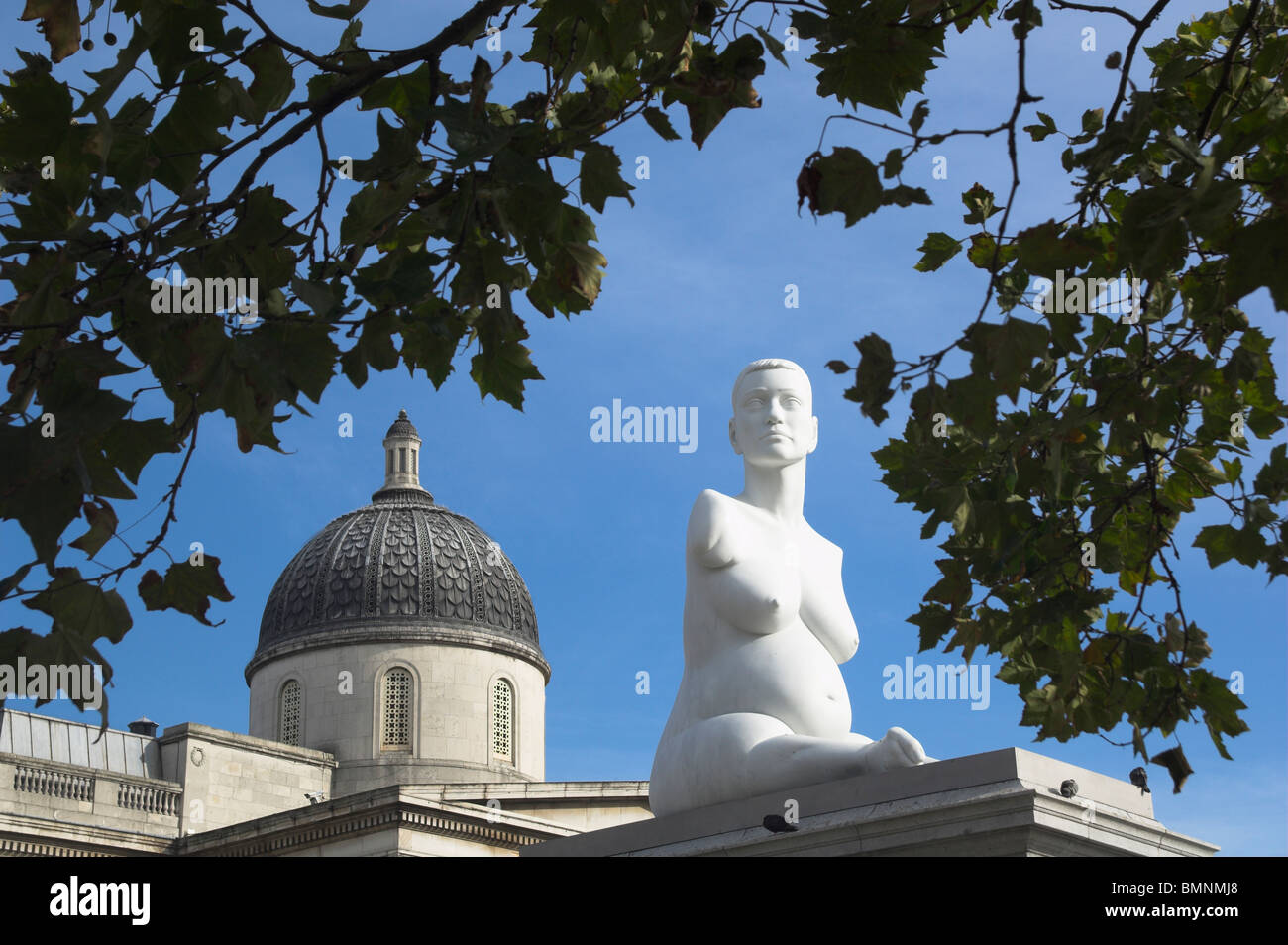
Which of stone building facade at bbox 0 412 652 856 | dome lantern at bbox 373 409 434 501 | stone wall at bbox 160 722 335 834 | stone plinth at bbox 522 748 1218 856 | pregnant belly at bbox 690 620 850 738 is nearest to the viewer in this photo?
stone plinth at bbox 522 748 1218 856

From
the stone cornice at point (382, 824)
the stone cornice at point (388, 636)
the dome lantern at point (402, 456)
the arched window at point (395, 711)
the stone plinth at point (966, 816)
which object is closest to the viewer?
the stone plinth at point (966, 816)

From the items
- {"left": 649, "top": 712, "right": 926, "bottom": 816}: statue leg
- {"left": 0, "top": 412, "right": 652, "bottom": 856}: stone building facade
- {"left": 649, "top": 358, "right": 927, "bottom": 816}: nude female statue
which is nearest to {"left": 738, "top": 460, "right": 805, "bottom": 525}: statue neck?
{"left": 649, "top": 358, "right": 927, "bottom": 816}: nude female statue

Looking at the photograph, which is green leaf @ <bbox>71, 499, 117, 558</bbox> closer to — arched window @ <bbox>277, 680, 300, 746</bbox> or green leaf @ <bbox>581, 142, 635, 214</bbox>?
green leaf @ <bbox>581, 142, 635, 214</bbox>

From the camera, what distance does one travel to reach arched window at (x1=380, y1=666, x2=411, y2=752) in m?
50.0

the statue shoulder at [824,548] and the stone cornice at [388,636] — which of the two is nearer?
the statue shoulder at [824,548]

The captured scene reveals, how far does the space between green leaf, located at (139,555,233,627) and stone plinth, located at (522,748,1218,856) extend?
2.87 m

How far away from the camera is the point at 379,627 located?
50.7 meters

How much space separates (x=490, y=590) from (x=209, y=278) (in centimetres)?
4830

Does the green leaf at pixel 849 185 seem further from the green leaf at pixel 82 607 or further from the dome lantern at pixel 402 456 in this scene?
the dome lantern at pixel 402 456

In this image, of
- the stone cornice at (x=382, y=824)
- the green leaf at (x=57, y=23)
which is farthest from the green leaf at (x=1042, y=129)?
the stone cornice at (x=382, y=824)

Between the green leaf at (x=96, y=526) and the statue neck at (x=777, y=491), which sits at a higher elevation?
the statue neck at (x=777, y=491)

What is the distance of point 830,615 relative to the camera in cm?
843

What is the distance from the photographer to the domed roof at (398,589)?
51.0 metres

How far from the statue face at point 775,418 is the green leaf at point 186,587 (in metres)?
4.14
